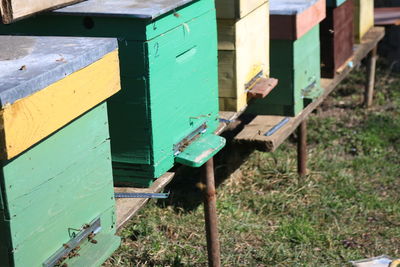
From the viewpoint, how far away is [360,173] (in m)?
6.21

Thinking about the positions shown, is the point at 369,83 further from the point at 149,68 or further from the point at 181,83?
the point at 149,68

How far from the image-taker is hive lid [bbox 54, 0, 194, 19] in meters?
3.29

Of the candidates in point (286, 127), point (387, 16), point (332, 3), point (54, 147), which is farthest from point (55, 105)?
point (387, 16)

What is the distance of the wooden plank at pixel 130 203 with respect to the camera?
352 centimetres

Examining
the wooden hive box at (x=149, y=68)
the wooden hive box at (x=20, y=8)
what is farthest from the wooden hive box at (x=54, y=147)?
the wooden hive box at (x=149, y=68)

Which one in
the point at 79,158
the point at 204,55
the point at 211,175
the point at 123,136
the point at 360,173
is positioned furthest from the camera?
the point at 360,173

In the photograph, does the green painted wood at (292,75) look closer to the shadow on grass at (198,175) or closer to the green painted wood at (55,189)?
the shadow on grass at (198,175)

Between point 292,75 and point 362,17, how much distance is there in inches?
77.1

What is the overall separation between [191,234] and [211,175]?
0.86m

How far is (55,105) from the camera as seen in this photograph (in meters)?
2.72

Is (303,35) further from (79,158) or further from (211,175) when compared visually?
(79,158)

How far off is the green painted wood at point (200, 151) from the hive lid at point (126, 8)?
2.43ft

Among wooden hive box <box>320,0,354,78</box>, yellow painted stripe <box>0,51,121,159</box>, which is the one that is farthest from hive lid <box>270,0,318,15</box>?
yellow painted stripe <box>0,51,121,159</box>

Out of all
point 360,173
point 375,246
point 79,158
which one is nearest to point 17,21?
point 79,158
